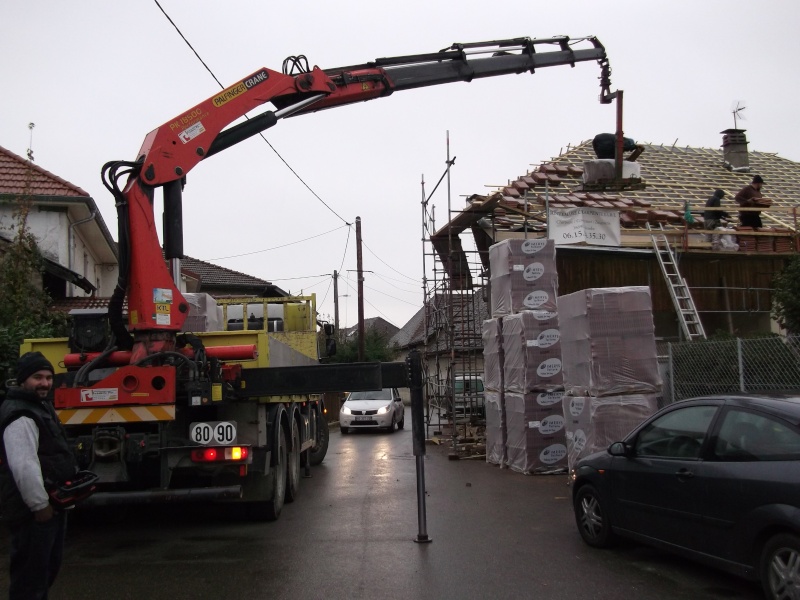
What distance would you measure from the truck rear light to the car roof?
169 inches

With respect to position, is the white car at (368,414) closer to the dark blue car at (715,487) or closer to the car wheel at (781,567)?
the dark blue car at (715,487)

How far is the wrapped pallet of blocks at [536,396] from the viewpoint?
12531mm

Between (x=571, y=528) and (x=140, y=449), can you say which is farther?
(x=571, y=528)

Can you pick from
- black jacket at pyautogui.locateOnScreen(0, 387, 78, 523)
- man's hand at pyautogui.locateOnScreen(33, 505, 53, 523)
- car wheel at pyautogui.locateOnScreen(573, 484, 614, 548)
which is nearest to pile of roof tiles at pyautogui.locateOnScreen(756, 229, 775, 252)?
car wheel at pyautogui.locateOnScreen(573, 484, 614, 548)

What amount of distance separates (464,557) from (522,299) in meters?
6.79

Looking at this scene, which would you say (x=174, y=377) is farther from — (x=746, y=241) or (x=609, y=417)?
(x=746, y=241)

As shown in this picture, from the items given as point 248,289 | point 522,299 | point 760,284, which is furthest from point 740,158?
point 248,289

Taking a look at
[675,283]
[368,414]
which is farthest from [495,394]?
[368,414]

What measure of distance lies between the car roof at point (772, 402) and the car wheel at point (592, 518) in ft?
5.03

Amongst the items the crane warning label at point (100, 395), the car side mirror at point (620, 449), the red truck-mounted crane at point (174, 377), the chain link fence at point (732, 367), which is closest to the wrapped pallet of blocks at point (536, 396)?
the chain link fence at point (732, 367)

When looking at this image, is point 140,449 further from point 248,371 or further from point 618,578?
point 618,578

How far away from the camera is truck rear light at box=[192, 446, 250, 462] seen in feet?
25.0

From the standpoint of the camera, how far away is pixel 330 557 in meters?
7.07

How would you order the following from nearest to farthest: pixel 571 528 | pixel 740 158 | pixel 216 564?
1. pixel 216 564
2. pixel 571 528
3. pixel 740 158
